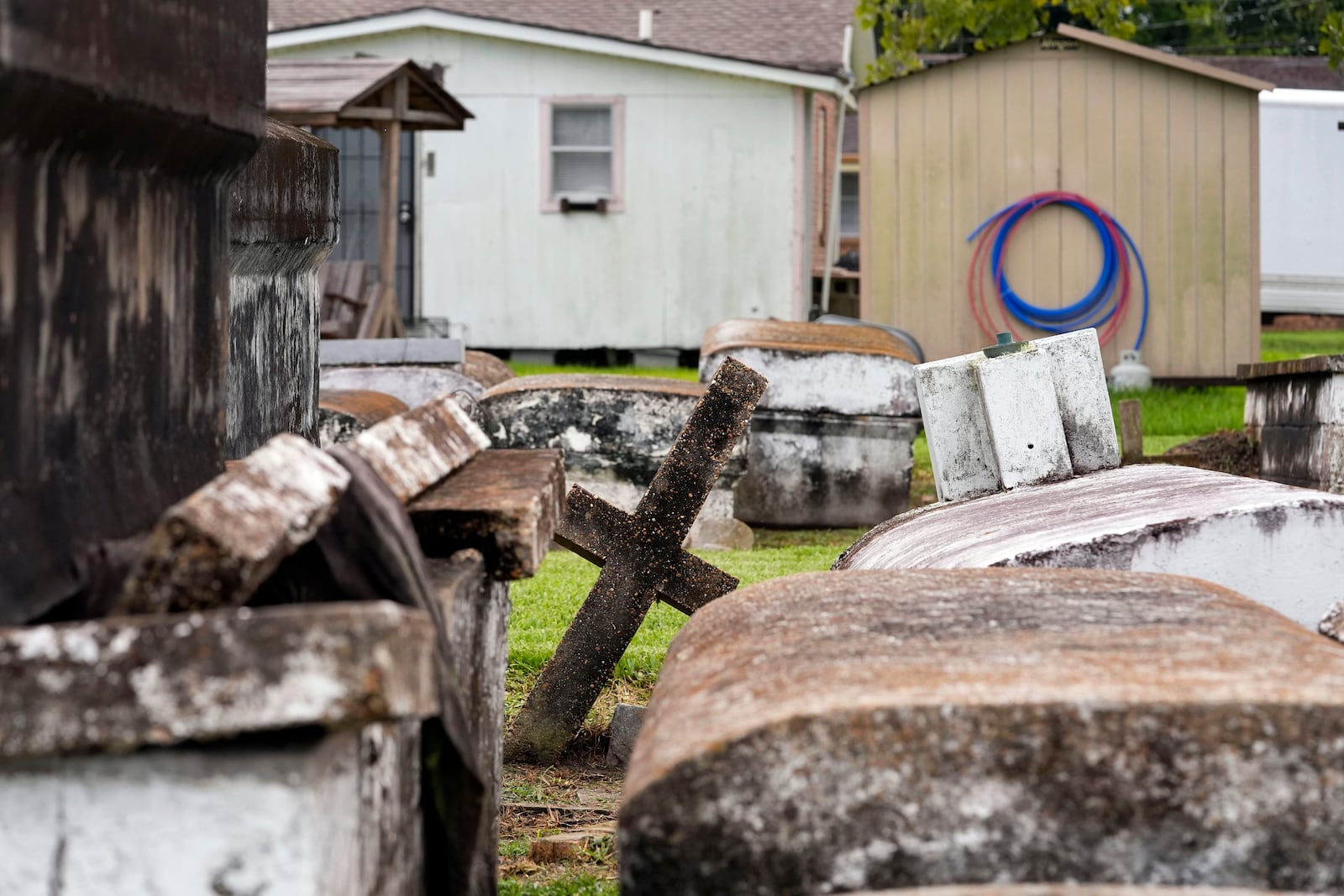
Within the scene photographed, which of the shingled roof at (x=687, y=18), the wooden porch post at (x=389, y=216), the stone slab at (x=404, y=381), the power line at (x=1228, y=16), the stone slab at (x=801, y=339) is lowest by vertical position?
the stone slab at (x=404, y=381)

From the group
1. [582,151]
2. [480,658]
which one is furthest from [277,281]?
[582,151]

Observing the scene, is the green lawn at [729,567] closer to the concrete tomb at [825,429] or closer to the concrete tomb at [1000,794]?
the concrete tomb at [825,429]

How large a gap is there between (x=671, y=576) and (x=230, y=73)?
2524 mm

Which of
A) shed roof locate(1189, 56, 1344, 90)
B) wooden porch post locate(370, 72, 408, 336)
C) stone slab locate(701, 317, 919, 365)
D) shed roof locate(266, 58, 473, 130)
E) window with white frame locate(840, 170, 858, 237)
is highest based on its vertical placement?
shed roof locate(1189, 56, 1344, 90)

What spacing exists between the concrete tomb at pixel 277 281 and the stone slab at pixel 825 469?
16.9 feet

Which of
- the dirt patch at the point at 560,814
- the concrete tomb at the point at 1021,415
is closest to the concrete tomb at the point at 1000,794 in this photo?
Answer: the dirt patch at the point at 560,814

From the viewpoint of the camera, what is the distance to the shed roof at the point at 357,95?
12.4 m

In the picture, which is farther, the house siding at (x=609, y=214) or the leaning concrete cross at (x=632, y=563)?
the house siding at (x=609, y=214)

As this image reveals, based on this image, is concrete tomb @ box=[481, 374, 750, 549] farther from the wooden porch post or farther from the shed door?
the shed door

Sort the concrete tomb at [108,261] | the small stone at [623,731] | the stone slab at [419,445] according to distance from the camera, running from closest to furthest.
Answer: the concrete tomb at [108,261]
the stone slab at [419,445]
the small stone at [623,731]

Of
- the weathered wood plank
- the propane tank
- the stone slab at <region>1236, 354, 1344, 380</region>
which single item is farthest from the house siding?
the weathered wood plank

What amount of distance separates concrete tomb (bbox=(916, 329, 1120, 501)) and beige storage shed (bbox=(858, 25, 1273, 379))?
842cm

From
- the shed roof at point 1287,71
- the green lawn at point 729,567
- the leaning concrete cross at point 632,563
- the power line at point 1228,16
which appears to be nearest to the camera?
the leaning concrete cross at point 632,563

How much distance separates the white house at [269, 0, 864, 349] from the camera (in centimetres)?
1767
